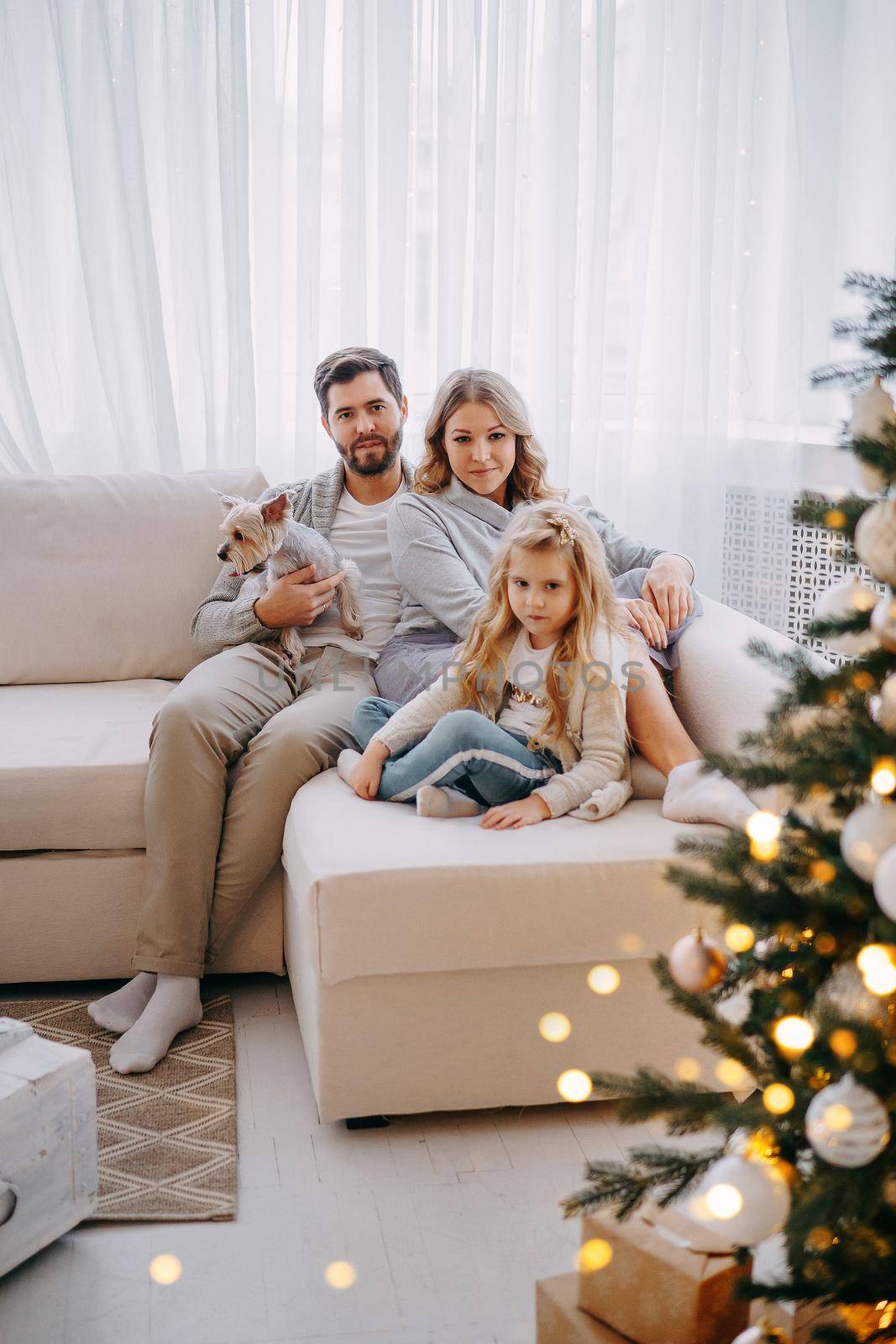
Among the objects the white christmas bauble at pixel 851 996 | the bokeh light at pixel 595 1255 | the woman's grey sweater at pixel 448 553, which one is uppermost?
the woman's grey sweater at pixel 448 553

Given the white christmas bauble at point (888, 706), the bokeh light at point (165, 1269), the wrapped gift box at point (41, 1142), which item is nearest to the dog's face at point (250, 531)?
the wrapped gift box at point (41, 1142)

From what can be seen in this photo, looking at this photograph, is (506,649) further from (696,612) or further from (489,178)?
(489,178)

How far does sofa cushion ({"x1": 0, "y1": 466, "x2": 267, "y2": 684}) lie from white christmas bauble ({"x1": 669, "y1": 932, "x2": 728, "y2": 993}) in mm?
1815

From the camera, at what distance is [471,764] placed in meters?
2.08

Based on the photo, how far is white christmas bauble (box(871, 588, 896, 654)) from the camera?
1.03 meters

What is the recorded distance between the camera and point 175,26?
307 cm

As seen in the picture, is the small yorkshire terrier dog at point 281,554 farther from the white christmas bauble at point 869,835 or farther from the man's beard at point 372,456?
the white christmas bauble at point 869,835

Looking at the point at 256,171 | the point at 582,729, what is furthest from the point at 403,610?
the point at 256,171

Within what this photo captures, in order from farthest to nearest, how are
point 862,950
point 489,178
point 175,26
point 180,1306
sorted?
1. point 489,178
2. point 175,26
3. point 180,1306
4. point 862,950

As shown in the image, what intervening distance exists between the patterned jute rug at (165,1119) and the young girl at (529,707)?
52cm

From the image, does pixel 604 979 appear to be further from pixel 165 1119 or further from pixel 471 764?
pixel 165 1119

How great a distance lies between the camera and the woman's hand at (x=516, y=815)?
2.00 meters

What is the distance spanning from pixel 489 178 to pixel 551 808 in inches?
76.8

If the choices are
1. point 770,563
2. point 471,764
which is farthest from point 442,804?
point 770,563
